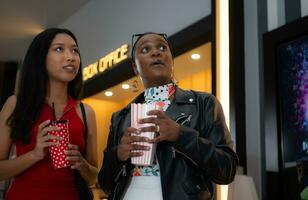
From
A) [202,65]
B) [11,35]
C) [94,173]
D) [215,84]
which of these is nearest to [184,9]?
[202,65]

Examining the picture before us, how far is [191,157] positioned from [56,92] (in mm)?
622

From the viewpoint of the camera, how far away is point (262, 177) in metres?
2.64

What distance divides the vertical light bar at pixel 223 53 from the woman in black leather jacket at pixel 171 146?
4.24 ft

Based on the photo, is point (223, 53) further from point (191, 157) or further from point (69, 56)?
point (191, 157)

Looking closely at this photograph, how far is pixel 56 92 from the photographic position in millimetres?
1646

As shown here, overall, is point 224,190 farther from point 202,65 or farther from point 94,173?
point 202,65

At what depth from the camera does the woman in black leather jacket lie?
4.16 ft

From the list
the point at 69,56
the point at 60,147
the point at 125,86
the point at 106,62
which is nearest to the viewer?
the point at 60,147

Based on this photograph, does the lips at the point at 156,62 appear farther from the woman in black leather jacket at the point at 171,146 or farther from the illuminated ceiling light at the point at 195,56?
the illuminated ceiling light at the point at 195,56

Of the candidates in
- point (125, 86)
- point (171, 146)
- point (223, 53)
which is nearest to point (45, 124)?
point (171, 146)

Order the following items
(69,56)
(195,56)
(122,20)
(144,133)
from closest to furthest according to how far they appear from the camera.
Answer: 1. (144,133)
2. (69,56)
3. (195,56)
4. (122,20)

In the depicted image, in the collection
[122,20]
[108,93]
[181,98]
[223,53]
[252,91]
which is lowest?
[181,98]

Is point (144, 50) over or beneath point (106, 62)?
beneath

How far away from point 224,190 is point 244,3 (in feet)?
4.14
